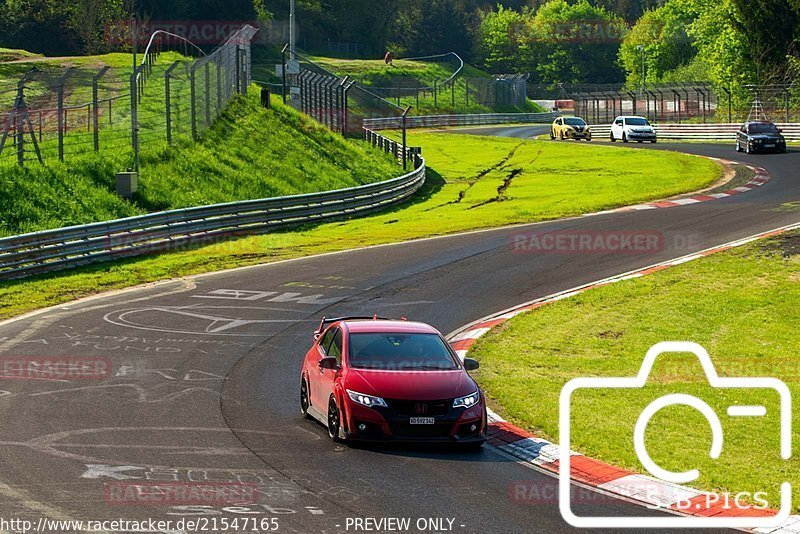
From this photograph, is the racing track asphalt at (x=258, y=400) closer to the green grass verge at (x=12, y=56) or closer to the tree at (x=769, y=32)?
the green grass verge at (x=12, y=56)

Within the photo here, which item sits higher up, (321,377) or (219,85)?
(219,85)

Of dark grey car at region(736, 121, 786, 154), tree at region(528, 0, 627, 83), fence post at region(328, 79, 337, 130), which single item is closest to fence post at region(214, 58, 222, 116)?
fence post at region(328, 79, 337, 130)

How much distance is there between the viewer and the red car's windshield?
14.0 metres

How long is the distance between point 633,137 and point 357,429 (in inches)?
2180

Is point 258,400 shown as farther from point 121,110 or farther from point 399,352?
point 121,110

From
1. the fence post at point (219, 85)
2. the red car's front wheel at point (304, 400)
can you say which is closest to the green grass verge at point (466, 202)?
the fence post at point (219, 85)

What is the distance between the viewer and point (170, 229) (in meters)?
31.0

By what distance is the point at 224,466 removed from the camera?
11945mm

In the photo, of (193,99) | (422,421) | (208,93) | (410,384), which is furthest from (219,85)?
(422,421)

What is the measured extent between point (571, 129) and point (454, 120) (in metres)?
31.2

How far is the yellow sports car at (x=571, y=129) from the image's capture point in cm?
6949

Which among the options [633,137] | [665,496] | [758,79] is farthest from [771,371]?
[758,79]

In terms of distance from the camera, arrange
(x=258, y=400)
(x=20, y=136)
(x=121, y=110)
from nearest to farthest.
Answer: (x=258, y=400) < (x=20, y=136) < (x=121, y=110)

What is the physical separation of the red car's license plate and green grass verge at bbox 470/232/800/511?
171 centimetres
